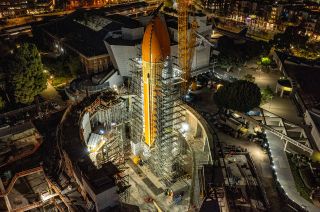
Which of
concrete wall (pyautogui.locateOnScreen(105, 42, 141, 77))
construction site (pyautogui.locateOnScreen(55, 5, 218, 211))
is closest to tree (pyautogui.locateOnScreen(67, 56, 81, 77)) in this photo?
concrete wall (pyautogui.locateOnScreen(105, 42, 141, 77))

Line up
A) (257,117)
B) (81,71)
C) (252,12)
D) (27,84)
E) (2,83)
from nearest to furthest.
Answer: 1. (257,117)
2. (27,84)
3. (2,83)
4. (81,71)
5. (252,12)

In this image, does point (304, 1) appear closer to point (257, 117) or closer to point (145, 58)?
point (257, 117)

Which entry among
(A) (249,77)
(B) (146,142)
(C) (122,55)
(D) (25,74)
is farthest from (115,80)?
(A) (249,77)

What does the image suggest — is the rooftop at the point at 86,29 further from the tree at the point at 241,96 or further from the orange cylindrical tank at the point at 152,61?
the orange cylindrical tank at the point at 152,61

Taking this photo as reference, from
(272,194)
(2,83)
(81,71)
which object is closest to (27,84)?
(2,83)

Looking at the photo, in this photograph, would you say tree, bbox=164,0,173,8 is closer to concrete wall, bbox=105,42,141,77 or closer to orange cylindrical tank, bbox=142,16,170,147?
concrete wall, bbox=105,42,141,77
